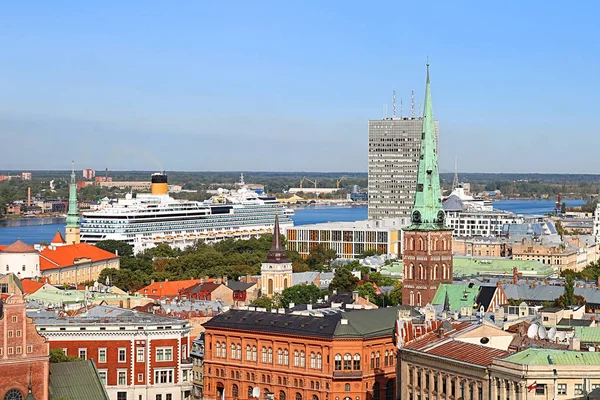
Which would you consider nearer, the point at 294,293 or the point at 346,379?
the point at 346,379

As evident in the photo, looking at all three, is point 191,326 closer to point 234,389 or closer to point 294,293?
point 234,389

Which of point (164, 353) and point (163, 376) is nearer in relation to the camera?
point (163, 376)

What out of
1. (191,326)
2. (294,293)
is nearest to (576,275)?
(294,293)

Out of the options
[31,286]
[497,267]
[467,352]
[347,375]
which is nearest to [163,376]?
[347,375]

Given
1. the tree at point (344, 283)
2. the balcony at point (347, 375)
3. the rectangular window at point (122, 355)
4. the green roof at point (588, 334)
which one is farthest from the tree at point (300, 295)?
the green roof at point (588, 334)

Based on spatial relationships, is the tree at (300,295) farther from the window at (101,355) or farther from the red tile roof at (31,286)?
the window at (101,355)

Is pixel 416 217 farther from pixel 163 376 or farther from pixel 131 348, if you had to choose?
pixel 131 348

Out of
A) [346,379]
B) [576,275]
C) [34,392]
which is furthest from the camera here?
[576,275]
